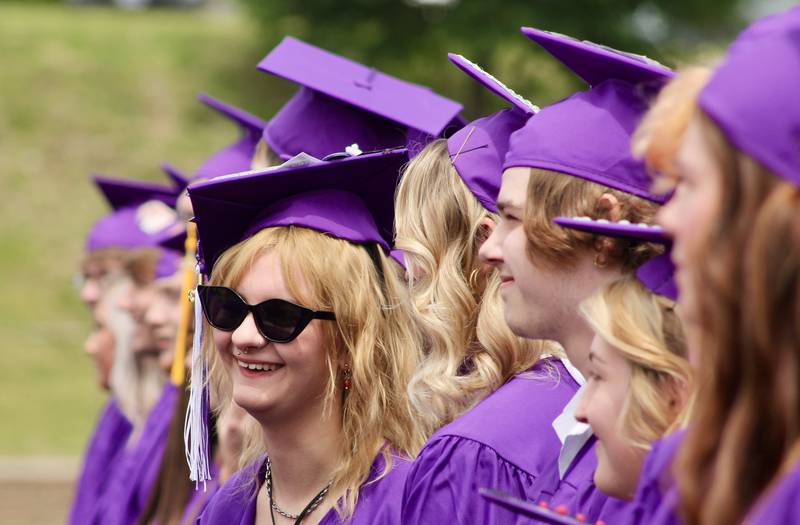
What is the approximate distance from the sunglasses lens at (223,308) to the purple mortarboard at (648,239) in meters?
1.11

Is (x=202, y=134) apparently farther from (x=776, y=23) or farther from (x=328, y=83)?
(x=776, y=23)

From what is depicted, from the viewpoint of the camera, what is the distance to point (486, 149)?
127 inches

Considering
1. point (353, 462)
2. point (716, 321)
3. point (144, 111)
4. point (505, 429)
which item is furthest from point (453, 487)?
point (144, 111)

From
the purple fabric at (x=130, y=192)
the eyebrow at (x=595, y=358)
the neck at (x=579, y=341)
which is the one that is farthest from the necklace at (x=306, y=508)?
the purple fabric at (x=130, y=192)

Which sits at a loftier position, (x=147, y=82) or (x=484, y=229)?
(x=484, y=229)

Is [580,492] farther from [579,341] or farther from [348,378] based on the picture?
[348,378]

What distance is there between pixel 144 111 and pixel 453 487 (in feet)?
66.0

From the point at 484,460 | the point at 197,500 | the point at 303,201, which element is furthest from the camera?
the point at 197,500

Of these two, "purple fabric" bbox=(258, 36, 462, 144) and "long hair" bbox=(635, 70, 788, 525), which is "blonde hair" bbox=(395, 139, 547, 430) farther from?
"long hair" bbox=(635, 70, 788, 525)

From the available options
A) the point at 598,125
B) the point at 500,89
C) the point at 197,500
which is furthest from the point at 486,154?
the point at 197,500

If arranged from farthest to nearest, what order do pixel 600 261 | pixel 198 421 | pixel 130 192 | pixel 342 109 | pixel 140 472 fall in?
pixel 130 192 → pixel 140 472 → pixel 342 109 → pixel 198 421 → pixel 600 261

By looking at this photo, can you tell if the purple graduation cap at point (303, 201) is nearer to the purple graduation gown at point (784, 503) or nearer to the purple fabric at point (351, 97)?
the purple fabric at point (351, 97)

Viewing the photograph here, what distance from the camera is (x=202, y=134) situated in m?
21.5

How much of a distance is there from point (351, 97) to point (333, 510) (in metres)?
1.53
